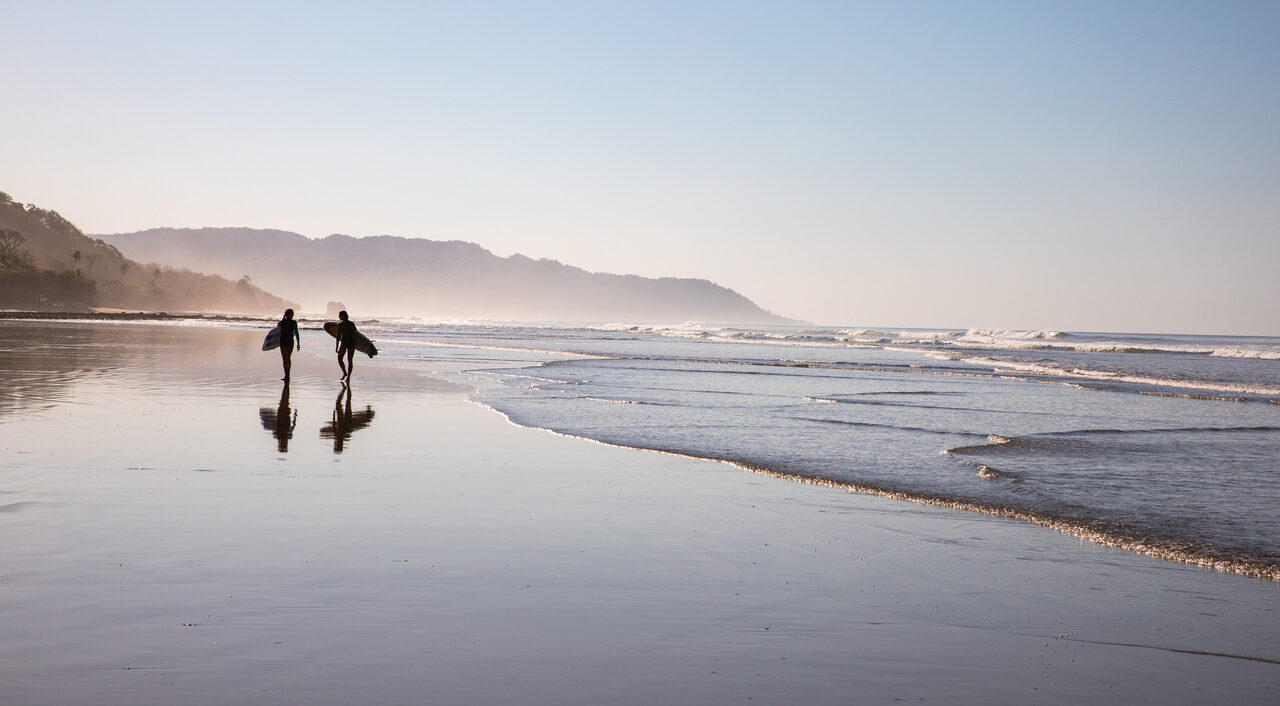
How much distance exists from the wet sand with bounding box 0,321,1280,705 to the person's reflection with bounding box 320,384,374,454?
192 cm

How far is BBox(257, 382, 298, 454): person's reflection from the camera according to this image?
11.9 meters

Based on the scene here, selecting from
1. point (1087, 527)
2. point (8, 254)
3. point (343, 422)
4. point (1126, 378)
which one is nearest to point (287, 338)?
point (343, 422)

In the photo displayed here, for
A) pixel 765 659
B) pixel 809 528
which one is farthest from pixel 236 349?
pixel 765 659

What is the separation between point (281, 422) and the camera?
46.2 feet

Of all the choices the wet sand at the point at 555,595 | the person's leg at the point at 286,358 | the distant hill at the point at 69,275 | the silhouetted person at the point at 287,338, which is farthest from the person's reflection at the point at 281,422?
the distant hill at the point at 69,275

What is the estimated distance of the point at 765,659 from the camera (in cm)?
464

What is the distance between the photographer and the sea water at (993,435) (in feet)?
28.4

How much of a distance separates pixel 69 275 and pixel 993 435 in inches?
5408

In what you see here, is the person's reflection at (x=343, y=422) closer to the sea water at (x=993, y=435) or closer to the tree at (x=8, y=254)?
the sea water at (x=993, y=435)

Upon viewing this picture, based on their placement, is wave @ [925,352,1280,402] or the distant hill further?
the distant hill

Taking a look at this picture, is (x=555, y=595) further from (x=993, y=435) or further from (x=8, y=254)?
(x=8, y=254)

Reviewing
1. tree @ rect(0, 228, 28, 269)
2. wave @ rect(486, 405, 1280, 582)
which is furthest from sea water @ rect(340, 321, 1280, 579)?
tree @ rect(0, 228, 28, 269)

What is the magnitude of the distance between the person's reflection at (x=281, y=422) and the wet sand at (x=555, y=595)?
132 centimetres

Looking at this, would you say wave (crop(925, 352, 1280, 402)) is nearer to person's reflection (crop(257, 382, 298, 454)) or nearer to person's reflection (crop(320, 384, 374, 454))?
person's reflection (crop(320, 384, 374, 454))
